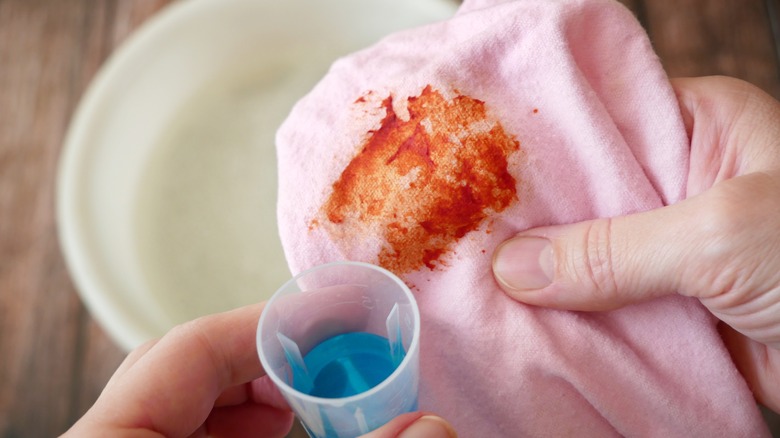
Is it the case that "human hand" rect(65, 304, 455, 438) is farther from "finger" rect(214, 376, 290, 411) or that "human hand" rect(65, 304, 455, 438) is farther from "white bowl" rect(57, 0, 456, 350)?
"white bowl" rect(57, 0, 456, 350)

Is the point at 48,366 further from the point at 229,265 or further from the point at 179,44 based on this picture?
the point at 179,44

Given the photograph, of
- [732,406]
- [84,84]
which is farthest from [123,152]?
[732,406]

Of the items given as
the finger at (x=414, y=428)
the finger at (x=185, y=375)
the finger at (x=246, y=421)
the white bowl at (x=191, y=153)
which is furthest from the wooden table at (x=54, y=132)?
the finger at (x=414, y=428)

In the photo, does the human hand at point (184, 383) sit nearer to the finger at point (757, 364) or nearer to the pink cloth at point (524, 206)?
the pink cloth at point (524, 206)

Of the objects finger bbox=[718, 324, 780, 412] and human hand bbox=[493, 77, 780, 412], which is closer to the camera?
human hand bbox=[493, 77, 780, 412]

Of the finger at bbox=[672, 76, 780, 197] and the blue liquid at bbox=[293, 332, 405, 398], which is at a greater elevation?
the finger at bbox=[672, 76, 780, 197]

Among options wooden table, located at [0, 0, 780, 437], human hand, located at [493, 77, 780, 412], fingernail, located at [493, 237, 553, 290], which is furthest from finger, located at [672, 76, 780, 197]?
wooden table, located at [0, 0, 780, 437]
